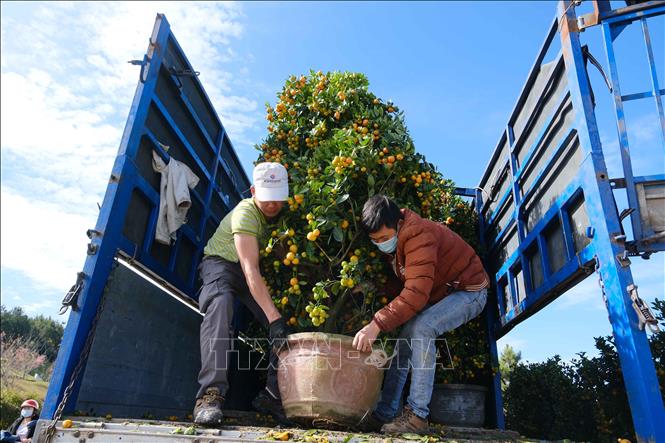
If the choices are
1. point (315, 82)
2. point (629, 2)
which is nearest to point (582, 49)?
point (629, 2)

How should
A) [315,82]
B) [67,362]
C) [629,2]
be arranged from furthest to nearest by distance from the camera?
1. [315,82]
2. [629,2]
3. [67,362]

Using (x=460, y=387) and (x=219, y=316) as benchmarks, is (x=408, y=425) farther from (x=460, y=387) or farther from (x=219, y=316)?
(x=460, y=387)

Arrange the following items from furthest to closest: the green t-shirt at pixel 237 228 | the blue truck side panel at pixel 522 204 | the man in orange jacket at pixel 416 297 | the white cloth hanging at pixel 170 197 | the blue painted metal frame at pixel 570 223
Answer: the white cloth hanging at pixel 170 197, the green t-shirt at pixel 237 228, the man in orange jacket at pixel 416 297, the blue truck side panel at pixel 522 204, the blue painted metal frame at pixel 570 223

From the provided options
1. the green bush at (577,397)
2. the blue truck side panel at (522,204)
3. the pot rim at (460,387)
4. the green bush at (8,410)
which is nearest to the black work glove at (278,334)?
the blue truck side panel at (522,204)

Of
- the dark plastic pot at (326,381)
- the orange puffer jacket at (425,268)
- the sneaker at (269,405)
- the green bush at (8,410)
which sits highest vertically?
the orange puffer jacket at (425,268)

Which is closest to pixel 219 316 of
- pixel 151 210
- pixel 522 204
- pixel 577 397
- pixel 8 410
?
pixel 151 210

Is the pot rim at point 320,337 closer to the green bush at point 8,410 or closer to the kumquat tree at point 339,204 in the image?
the kumquat tree at point 339,204

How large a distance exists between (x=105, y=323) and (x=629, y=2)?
177 inches

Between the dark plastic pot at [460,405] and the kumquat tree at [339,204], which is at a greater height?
the kumquat tree at [339,204]

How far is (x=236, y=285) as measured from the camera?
3.75 m

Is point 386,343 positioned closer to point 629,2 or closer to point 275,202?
point 275,202

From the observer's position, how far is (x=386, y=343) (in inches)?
131

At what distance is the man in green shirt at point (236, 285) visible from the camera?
317 centimetres

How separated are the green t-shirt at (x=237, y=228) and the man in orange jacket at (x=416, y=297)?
0.86 m
